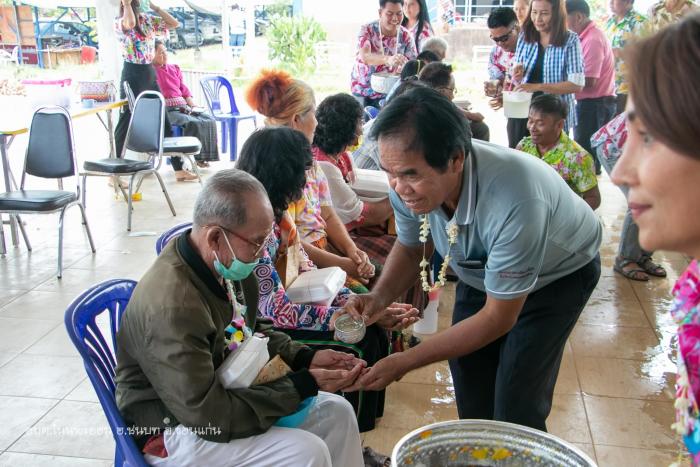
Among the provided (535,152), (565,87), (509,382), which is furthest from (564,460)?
(565,87)

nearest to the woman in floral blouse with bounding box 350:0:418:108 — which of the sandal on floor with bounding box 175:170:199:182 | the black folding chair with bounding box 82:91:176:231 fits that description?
the black folding chair with bounding box 82:91:176:231

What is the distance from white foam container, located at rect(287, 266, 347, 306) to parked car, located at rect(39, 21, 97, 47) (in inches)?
509

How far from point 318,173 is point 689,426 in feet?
7.94

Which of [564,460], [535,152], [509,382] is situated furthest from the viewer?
[535,152]

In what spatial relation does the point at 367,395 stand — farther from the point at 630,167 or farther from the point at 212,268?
the point at 630,167

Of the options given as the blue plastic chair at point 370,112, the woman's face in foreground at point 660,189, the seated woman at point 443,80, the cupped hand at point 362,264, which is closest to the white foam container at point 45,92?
the blue plastic chair at point 370,112

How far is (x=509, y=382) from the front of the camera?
201 cm

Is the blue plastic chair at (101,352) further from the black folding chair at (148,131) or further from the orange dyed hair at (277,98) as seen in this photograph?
the black folding chair at (148,131)

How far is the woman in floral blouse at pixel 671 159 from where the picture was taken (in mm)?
792

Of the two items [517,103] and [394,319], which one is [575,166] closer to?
[517,103]

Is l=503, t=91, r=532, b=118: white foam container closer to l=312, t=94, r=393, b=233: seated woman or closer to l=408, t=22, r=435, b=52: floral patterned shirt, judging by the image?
l=408, t=22, r=435, b=52: floral patterned shirt

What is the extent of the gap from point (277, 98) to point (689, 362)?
8.46ft

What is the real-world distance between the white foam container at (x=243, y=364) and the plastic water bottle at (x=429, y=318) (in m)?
1.84

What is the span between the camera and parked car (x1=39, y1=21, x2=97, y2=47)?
13.6 m
